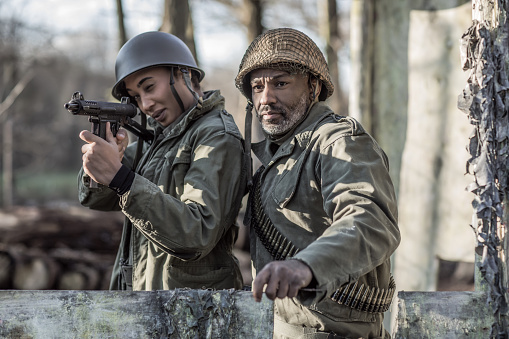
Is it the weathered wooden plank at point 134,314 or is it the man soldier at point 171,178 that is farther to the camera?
the man soldier at point 171,178

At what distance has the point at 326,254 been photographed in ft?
7.32

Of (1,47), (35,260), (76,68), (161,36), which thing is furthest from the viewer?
(76,68)

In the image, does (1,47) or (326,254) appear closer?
(326,254)

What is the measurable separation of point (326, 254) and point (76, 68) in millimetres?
28025

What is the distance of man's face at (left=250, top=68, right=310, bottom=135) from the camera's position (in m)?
3.23

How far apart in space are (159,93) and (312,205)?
4.21 feet

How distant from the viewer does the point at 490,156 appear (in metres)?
2.88

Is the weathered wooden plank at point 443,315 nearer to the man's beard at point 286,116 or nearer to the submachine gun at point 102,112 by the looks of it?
the man's beard at point 286,116

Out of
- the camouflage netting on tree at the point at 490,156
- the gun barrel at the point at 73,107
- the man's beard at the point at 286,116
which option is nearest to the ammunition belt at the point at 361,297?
the camouflage netting on tree at the point at 490,156

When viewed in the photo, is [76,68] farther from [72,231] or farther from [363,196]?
[363,196]

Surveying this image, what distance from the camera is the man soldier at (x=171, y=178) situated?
294 cm

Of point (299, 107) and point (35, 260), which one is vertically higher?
point (299, 107)

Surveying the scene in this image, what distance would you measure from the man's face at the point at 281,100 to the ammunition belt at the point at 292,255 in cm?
28

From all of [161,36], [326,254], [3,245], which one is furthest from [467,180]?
[3,245]
